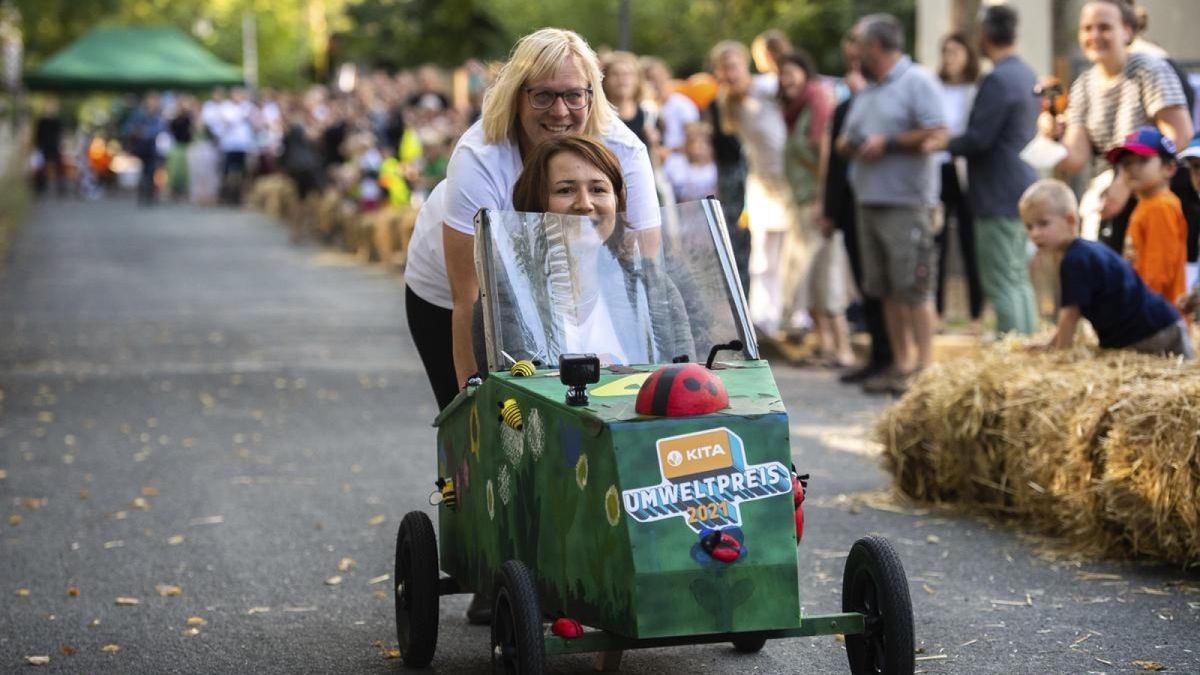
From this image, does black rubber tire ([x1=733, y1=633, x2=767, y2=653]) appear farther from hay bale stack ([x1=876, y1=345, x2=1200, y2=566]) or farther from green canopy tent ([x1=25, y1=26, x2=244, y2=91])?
green canopy tent ([x1=25, y1=26, x2=244, y2=91])

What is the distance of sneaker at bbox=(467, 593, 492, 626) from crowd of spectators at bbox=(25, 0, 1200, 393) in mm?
3267

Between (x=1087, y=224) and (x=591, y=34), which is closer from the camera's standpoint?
(x=1087, y=224)

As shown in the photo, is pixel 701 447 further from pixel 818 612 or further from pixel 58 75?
pixel 58 75

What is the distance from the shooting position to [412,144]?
25.3 meters

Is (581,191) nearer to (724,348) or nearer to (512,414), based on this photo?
(724,348)

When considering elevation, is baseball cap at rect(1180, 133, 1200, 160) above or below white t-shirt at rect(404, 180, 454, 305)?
above

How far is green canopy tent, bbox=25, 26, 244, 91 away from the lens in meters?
48.0

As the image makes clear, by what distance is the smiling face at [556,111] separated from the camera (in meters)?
5.62

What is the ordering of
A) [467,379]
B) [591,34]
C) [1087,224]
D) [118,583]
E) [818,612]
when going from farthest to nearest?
[591,34] < [1087,224] < [118,583] < [818,612] < [467,379]

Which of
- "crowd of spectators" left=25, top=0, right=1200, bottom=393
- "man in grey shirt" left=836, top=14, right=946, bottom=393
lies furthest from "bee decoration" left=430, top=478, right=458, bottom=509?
"man in grey shirt" left=836, top=14, right=946, bottom=393

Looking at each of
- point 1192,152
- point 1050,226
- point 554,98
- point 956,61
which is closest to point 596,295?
point 554,98

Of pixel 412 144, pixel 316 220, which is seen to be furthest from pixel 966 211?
pixel 316 220

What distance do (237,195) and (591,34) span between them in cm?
844

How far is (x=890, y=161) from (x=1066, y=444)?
4.41m
